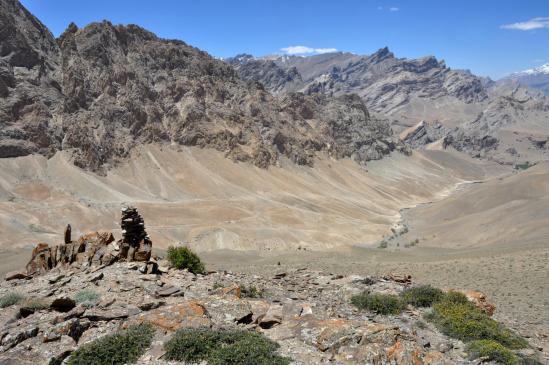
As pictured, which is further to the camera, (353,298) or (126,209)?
(126,209)

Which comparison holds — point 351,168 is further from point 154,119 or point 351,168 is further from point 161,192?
point 161,192

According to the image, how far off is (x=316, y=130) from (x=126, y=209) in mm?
122580

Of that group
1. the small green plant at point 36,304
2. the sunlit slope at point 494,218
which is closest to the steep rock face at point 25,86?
the sunlit slope at point 494,218

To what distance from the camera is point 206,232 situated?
182 ft

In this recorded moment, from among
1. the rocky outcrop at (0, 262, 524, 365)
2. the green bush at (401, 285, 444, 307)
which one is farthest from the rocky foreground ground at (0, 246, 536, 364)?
the green bush at (401, 285, 444, 307)

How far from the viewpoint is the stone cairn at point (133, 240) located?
1772cm

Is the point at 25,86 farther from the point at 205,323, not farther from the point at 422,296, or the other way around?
the point at 205,323

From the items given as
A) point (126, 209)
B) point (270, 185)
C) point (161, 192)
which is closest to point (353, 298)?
point (126, 209)

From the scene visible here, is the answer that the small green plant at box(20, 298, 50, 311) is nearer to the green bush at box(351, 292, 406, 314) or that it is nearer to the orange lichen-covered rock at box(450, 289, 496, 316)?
the green bush at box(351, 292, 406, 314)

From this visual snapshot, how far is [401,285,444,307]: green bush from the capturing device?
654 inches

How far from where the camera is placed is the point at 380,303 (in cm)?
1573

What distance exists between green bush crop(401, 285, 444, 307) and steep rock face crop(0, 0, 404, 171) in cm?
7097

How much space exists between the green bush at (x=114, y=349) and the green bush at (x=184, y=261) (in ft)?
30.6

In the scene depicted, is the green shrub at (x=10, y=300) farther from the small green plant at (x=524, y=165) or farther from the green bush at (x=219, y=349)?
the small green plant at (x=524, y=165)
